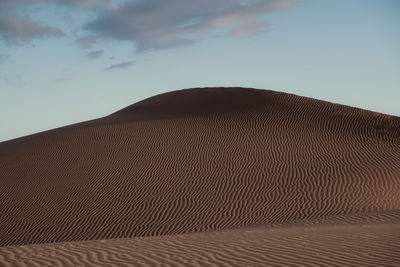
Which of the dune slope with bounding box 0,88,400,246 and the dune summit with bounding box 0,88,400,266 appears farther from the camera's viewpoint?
the dune slope with bounding box 0,88,400,246

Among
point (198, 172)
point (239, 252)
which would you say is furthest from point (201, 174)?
point (239, 252)

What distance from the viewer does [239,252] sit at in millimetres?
6055

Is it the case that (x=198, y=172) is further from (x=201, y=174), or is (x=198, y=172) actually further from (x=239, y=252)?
(x=239, y=252)

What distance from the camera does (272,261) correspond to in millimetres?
5434

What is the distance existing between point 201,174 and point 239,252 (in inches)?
446

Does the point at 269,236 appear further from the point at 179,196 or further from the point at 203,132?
the point at 203,132

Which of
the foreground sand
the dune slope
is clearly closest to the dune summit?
the dune slope

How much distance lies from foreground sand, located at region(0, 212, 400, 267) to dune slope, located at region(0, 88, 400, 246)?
502 centimetres

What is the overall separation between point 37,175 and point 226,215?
31.9ft

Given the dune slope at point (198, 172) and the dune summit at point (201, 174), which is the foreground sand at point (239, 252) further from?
the dune slope at point (198, 172)

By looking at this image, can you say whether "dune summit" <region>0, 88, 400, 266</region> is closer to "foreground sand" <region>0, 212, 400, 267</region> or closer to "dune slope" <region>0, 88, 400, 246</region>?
"dune slope" <region>0, 88, 400, 246</region>

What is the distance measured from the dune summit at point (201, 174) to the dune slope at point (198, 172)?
2.4 inches

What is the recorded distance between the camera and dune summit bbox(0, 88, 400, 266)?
42.9 feet

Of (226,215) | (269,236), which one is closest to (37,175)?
(226,215)
